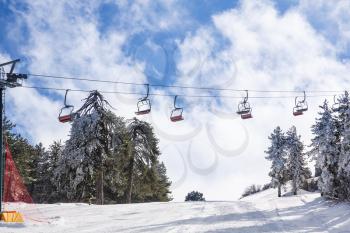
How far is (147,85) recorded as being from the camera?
24.9 m

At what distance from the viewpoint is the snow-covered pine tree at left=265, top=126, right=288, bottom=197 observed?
8175cm

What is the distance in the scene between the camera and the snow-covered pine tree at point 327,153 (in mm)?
41531

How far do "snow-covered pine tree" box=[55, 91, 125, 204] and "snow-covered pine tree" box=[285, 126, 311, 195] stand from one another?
44.8m

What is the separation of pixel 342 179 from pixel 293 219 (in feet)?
54.1

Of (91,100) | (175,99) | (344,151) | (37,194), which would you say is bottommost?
(37,194)

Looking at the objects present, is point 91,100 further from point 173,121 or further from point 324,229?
point 324,229

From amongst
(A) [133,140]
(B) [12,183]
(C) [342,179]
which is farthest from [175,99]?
(B) [12,183]

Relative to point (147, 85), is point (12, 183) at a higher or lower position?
lower

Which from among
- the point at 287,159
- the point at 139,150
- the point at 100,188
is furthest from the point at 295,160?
the point at 100,188

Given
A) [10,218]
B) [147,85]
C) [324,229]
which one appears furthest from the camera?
[147,85]

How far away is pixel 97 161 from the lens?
44219 millimetres

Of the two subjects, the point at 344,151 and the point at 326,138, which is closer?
the point at 344,151

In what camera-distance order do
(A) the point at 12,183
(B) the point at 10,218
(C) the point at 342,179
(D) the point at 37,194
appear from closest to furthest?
(B) the point at 10,218, (C) the point at 342,179, (A) the point at 12,183, (D) the point at 37,194

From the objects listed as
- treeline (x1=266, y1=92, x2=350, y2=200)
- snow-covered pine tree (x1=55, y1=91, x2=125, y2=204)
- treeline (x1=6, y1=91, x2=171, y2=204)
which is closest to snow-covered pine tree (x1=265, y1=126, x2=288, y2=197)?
treeline (x1=6, y1=91, x2=171, y2=204)
